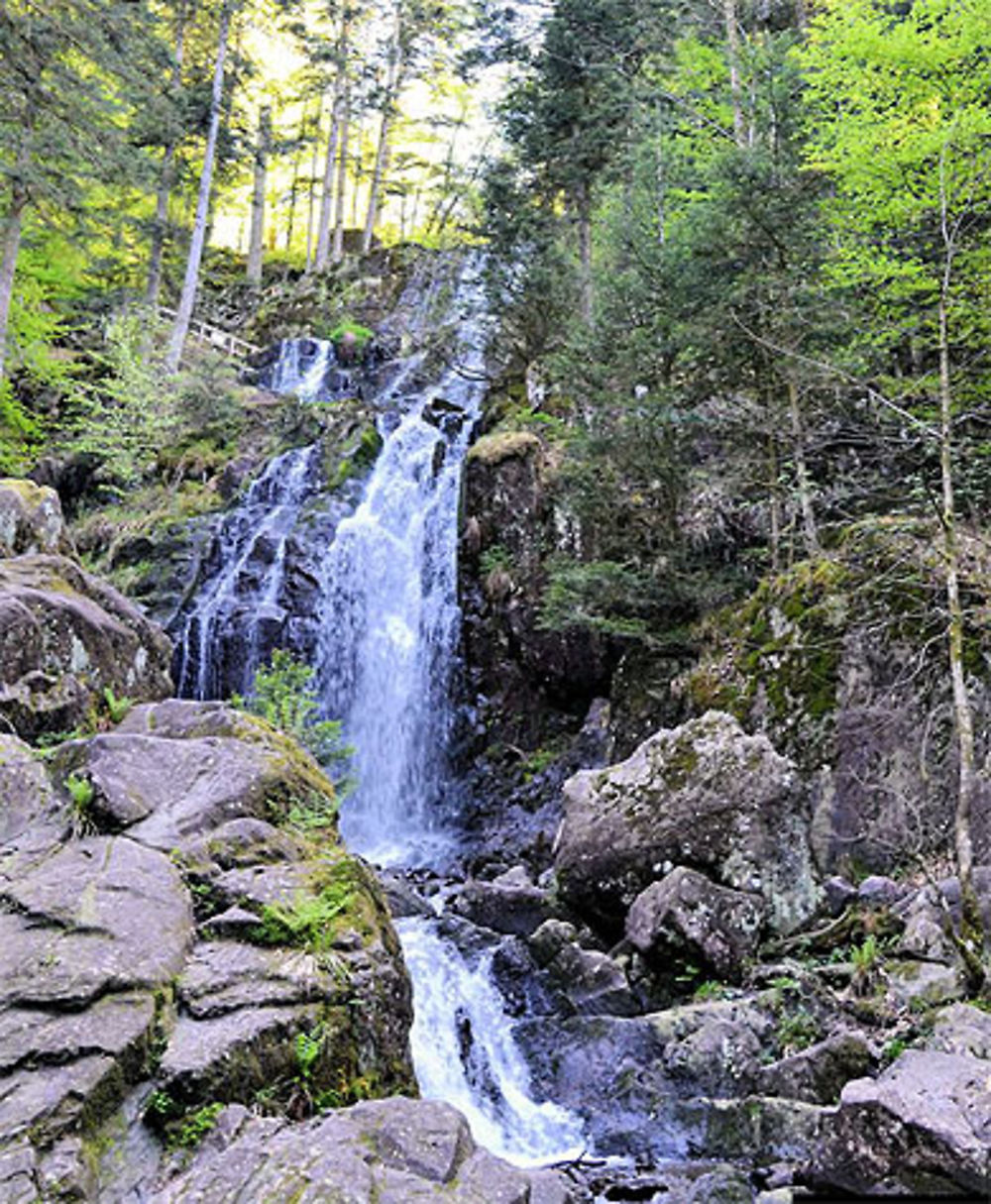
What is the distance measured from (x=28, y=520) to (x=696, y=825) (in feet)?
27.7

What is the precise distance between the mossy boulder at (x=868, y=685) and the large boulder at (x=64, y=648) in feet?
22.4

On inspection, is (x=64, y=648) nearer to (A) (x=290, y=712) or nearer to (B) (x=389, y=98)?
(A) (x=290, y=712)

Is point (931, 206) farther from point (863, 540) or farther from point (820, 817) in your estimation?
point (820, 817)

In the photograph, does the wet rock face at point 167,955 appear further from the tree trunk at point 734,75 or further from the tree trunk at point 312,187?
the tree trunk at point 312,187

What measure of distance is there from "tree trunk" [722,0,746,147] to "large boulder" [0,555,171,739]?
10741mm

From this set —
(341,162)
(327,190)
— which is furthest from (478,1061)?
(341,162)

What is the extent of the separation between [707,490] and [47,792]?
31.7 ft

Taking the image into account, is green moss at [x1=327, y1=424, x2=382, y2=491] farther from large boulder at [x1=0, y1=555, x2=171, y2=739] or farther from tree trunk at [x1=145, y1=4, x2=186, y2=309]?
large boulder at [x1=0, y1=555, x2=171, y2=739]

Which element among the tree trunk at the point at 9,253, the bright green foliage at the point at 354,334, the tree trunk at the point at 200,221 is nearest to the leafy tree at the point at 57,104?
the tree trunk at the point at 9,253

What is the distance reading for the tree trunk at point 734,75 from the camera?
1296cm

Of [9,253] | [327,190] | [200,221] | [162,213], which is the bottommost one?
[9,253]

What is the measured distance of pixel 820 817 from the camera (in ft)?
28.4

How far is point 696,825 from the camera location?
823cm

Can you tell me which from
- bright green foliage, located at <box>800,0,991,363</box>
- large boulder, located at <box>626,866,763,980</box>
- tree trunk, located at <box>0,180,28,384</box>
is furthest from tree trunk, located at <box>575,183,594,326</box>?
large boulder, located at <box>626,866,763,980</box>
